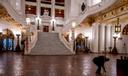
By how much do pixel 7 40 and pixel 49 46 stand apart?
26.5 feet

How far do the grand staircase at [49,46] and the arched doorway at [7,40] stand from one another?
515 cm

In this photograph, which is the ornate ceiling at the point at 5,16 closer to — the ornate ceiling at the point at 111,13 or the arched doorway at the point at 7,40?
the arched doorway at the point at 7,40

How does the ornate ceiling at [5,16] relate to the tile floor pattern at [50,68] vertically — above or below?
above

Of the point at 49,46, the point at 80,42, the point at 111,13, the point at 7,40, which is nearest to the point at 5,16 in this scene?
the point at 7,40

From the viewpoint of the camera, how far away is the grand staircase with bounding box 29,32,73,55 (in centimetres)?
1710

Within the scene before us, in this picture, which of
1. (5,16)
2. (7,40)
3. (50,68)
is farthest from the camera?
(7,40)

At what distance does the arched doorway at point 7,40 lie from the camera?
23812mm

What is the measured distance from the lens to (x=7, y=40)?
79.8 feet

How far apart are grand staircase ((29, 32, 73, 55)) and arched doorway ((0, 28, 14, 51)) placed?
16.9 ft

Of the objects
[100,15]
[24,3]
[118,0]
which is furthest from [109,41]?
[24,3]

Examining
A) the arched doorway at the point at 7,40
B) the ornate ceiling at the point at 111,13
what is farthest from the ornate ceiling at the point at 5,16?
the ornate ceiling at the point at 111,13

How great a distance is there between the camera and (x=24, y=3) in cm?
2791

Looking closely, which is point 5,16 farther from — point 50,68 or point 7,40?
point 50,68

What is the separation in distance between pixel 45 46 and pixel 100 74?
1151 centimetres
